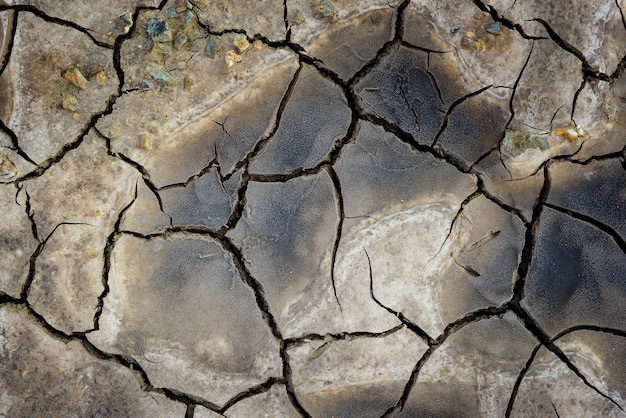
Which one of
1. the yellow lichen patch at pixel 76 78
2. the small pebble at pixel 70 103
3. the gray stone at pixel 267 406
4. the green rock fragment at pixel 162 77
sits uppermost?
the green rock fragment at pixel 162 77

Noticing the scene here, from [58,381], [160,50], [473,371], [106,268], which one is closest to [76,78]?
[160,50]

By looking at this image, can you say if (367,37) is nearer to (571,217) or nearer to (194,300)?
(571,217)

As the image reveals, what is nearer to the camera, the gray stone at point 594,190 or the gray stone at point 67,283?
the gray stone at point 67,283

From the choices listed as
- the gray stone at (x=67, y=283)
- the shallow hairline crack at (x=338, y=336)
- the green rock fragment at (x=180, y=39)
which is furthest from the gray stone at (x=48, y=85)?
the shallow hairline crack at (x=338, y=336)

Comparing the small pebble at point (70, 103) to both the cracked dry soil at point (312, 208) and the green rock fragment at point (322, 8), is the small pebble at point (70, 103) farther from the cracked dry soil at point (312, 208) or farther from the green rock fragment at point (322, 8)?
the green rock fragment at point (322, 8)

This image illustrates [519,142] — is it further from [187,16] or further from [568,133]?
[187,16]

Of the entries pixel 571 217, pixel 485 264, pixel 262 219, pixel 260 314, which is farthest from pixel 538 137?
pixel 260 314
